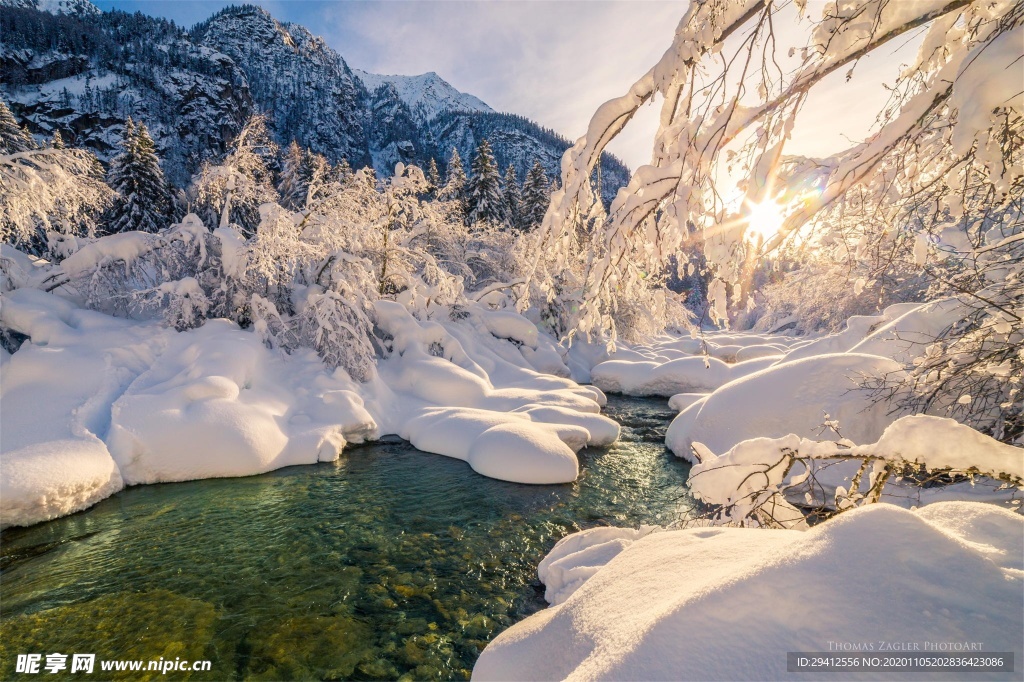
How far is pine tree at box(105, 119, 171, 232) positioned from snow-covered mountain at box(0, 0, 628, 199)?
7053mm

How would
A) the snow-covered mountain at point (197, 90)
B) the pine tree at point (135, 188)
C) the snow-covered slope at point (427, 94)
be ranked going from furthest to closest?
the snow-covered slope at point (427, 94)
the snow-covered mountain at point (197, 90)
the pine tree at point (135, 188)

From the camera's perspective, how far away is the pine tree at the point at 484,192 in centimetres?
2842

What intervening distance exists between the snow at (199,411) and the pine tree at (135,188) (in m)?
14.5

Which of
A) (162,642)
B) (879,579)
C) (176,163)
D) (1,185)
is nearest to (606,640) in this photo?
(879,579)

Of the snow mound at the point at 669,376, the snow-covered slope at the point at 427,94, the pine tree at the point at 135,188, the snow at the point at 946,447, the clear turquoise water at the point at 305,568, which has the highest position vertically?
the snow-covered slope at the point at 427,94

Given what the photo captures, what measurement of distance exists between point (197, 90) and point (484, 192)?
74.8 m

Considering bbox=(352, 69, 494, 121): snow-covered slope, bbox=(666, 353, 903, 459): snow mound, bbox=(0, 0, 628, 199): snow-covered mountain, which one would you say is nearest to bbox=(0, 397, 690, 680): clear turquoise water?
bbox=(666, 353, 903, 459): snow mound

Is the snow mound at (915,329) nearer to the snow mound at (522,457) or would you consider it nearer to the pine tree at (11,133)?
the snow mound at (522,457)

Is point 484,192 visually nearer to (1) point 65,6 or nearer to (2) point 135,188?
(2) point 135,188

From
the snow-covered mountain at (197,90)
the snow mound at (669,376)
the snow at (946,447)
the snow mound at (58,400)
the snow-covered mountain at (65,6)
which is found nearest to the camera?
the snow at (946,447)

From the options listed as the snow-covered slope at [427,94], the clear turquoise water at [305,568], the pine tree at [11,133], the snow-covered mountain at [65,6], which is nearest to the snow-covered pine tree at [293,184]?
the pine tree at [11,133]

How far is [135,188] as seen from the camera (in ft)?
71.7

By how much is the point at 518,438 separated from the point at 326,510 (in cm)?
356

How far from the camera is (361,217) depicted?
13812 millimetres
